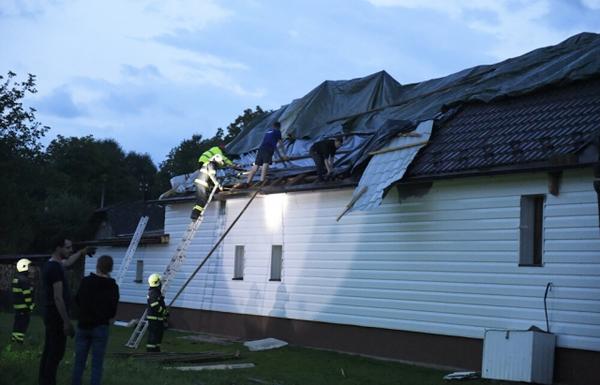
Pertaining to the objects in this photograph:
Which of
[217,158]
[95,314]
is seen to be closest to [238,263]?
[217,158]

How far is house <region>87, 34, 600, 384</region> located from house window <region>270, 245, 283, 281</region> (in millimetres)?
52

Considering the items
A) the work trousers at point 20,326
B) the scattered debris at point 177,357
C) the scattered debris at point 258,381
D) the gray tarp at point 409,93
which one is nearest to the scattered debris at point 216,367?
the scattered debris at point 177,357

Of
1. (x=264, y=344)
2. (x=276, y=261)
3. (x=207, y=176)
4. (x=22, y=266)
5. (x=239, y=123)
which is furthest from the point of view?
(x=239, y=123)

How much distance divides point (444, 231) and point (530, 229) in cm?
202

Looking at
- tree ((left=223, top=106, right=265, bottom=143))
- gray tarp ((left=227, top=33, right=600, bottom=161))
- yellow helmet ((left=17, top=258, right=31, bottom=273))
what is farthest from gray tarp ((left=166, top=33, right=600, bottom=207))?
tree ((left=223, top=106, right=265, bottom=143))

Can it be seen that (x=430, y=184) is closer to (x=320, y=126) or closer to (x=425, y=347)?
(x=425, y=347)

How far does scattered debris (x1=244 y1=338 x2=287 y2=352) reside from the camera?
19375mm

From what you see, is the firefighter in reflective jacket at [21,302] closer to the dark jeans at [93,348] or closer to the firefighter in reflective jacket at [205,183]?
the firefighter in reflective jacket at [205,183]

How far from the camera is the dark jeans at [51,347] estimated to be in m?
10.1

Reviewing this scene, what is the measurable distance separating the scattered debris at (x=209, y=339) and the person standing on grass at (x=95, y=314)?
36.5ft

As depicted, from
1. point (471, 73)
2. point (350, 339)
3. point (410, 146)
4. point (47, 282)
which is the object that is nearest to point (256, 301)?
point (350, 339)

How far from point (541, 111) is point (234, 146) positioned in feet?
42.1

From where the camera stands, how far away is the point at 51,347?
1015cm

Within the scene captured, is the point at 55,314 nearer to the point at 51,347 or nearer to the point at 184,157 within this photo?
the point at 51,347
